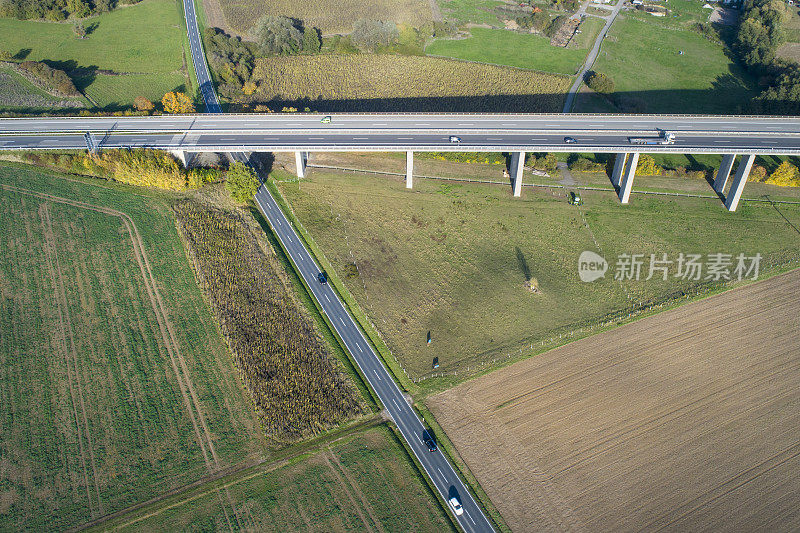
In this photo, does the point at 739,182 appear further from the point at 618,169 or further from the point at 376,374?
the point at 376,374

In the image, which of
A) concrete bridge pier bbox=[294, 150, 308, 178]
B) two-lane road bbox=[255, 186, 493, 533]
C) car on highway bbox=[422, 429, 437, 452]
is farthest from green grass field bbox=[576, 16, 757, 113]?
car on highway bbox=[422, 429, 437, 452]

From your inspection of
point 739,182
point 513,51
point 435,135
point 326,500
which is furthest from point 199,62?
point 739,182

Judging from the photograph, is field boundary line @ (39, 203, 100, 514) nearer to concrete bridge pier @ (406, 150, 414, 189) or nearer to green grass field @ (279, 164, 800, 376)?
green grass field @ (279, 164, 800, 376)

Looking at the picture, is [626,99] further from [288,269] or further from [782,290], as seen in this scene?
[288,269]

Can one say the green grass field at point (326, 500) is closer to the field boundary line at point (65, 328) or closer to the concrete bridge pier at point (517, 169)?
the field boundary line at point (65, 328)

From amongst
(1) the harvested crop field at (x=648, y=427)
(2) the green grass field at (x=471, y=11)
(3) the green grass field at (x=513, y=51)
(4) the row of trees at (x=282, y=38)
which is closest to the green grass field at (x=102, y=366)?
(1) the harvested crop field at (x=648, y=427)

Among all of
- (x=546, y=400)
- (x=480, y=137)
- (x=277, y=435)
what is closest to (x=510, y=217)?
(x=480, y=137)
